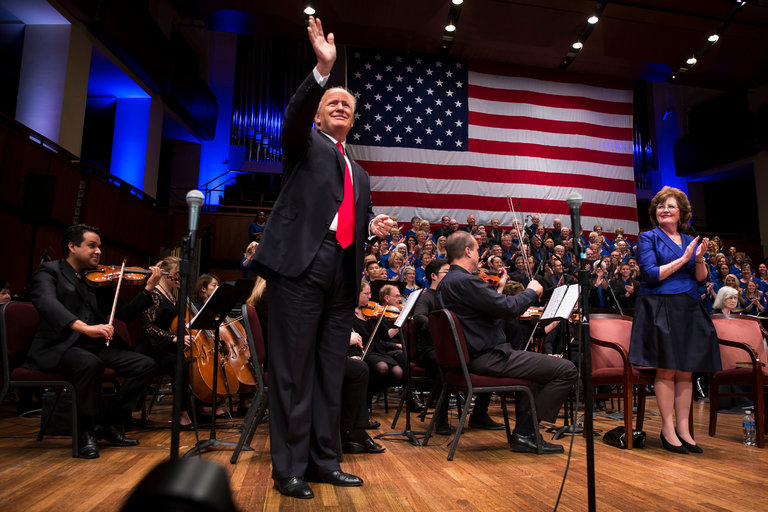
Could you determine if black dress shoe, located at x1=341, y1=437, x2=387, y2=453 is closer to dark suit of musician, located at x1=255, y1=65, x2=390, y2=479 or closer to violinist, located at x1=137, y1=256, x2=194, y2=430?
dark suit of musician, located at x1=255, y1=65, x2=390, y2=479

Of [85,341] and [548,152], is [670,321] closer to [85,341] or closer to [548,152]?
[85,341]

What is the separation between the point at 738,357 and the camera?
380 centimetres

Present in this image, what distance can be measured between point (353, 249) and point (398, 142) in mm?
8711

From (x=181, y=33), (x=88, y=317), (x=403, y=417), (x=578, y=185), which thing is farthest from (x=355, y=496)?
(x=181, y=33)

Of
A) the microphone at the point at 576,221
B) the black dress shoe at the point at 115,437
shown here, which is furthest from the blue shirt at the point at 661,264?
the black dress shoe at the point at 115,437

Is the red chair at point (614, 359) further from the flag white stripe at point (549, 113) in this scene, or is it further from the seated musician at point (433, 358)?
the flag white stripe at point (549, 113)

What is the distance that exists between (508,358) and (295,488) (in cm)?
148

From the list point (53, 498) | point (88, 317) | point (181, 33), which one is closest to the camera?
point (53, 498)

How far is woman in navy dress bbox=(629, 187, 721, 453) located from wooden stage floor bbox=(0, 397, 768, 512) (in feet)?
0.86

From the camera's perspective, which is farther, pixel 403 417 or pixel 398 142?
pixel 398 142

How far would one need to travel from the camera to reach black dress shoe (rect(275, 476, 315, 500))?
2.05 m

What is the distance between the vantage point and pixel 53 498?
208 cm

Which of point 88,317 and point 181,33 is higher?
point 181,33

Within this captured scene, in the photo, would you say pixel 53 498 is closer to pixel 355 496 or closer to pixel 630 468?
pixel 355 496
